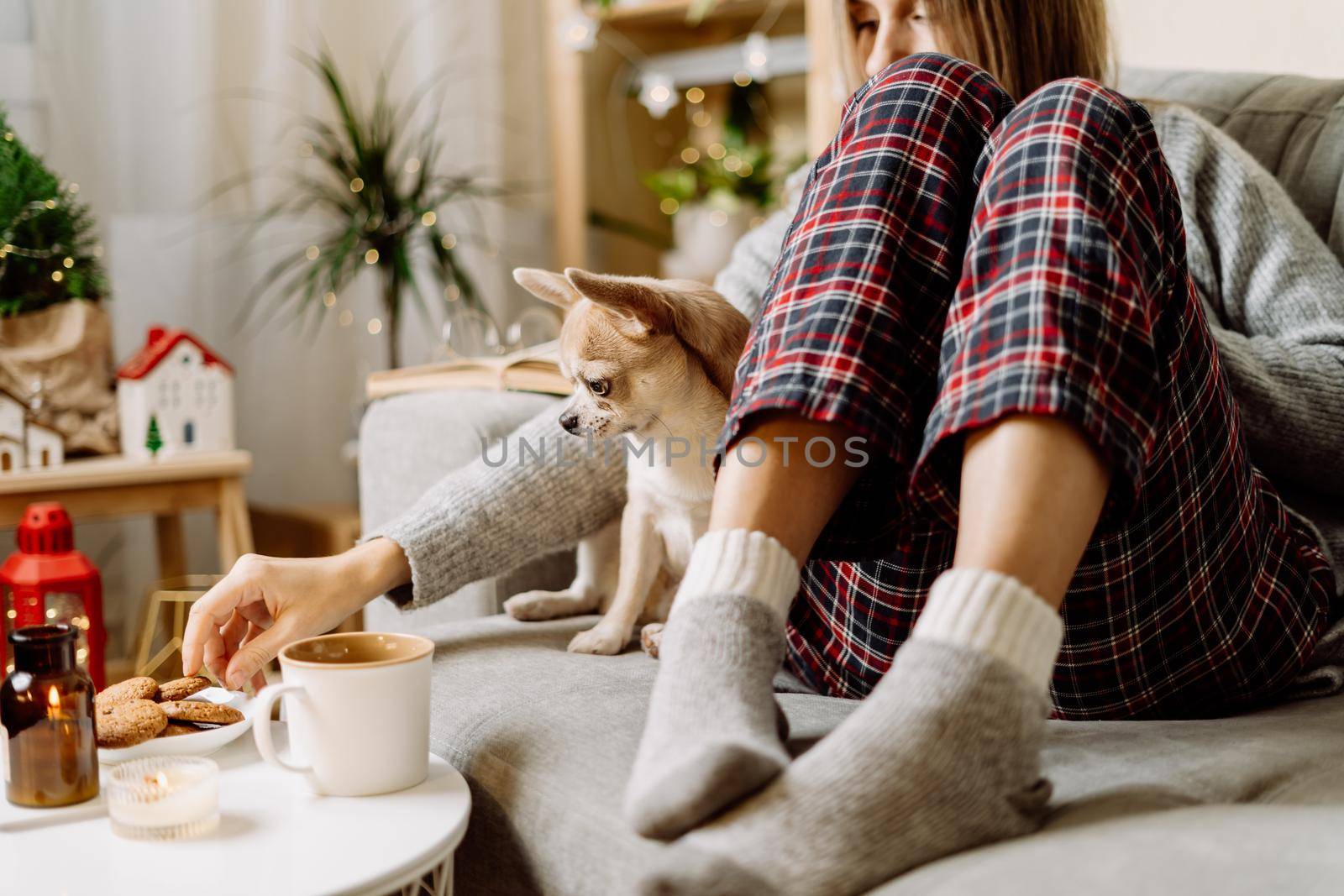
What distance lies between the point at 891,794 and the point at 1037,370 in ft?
0.76

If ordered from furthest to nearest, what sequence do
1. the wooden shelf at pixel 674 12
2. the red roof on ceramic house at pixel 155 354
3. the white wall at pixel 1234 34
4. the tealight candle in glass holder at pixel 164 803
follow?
the wooden shelf at pixel 674 12
the red roof on ceramic house at pixel 155 354
the white wall at pixel 1234 34
the tealight candle in glass holder at pixel 164 803

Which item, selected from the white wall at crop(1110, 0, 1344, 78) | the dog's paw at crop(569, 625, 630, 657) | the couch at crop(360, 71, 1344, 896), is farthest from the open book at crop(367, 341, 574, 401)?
the white wall at crop(1110, 0, 1344, 78)

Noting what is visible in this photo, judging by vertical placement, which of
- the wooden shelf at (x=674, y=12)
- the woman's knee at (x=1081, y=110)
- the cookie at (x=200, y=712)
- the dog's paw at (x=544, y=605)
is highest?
the wooden shelf at (x=674, y=12)

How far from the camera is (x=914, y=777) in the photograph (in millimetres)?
578

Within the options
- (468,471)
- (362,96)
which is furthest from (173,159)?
(468,471)

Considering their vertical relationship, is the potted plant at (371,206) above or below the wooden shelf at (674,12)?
below

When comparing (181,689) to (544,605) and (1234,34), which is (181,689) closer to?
(544,605)

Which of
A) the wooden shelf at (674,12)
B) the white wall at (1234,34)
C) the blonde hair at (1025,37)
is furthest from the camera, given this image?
the wooden shelf at (674,12)

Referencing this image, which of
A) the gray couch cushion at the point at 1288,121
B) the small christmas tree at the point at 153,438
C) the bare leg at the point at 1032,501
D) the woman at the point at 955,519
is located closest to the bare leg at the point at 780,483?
the woman at the point at 955,519

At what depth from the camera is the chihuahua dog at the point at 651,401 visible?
1.04m

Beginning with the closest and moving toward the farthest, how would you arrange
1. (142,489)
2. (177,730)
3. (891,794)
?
1. (891,794)
2. (177,730)
3. (142,489)

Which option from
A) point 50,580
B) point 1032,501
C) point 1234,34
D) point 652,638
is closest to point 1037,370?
point 1032,501

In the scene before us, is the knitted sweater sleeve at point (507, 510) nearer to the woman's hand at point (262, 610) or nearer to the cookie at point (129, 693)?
the woman's hand at point (262, 610)

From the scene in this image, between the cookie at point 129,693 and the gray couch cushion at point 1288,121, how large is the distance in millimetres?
1150
